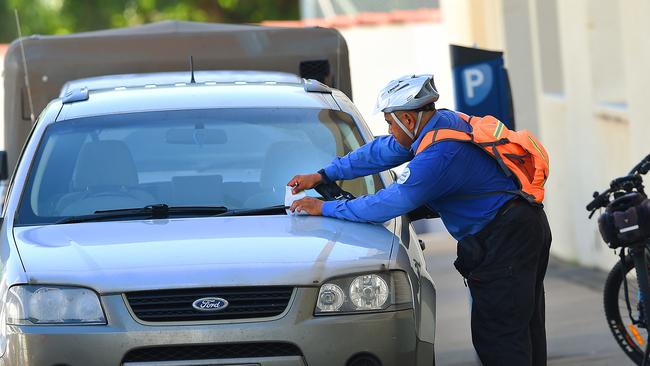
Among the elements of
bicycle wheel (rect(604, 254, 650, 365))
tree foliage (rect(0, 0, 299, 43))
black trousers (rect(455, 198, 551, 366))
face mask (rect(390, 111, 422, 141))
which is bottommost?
tree foliage (rect(0, 0, 299, 43))

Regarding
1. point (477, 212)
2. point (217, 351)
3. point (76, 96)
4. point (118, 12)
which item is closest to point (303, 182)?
point (477, 212)

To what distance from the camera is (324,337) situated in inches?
227

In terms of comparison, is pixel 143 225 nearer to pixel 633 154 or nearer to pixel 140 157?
pixel 140 157

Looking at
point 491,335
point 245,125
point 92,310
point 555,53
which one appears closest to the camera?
point 92,310

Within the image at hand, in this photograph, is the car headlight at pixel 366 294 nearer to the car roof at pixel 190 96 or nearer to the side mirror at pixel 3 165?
the car roof at pixel 190 96

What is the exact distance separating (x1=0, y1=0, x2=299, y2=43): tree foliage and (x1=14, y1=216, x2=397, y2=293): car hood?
31836 millimetres

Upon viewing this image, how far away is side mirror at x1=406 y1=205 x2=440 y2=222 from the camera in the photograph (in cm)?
683

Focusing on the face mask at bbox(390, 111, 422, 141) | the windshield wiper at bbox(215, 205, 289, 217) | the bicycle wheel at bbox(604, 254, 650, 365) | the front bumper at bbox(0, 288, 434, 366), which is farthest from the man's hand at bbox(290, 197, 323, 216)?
the bicycle wheel at bbox(604, 254, 650, 365)

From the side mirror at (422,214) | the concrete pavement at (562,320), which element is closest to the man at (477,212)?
the side mirror at (422,214)

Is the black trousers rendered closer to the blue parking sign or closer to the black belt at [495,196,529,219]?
the black belt at [495,196,529,219]

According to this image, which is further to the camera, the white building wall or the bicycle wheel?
the white building wall

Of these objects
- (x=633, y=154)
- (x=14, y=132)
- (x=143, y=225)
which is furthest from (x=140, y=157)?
(x=633, y=154)

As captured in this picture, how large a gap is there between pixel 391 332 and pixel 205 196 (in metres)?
1.35

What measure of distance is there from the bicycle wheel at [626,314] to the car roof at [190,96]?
1.78 metres
